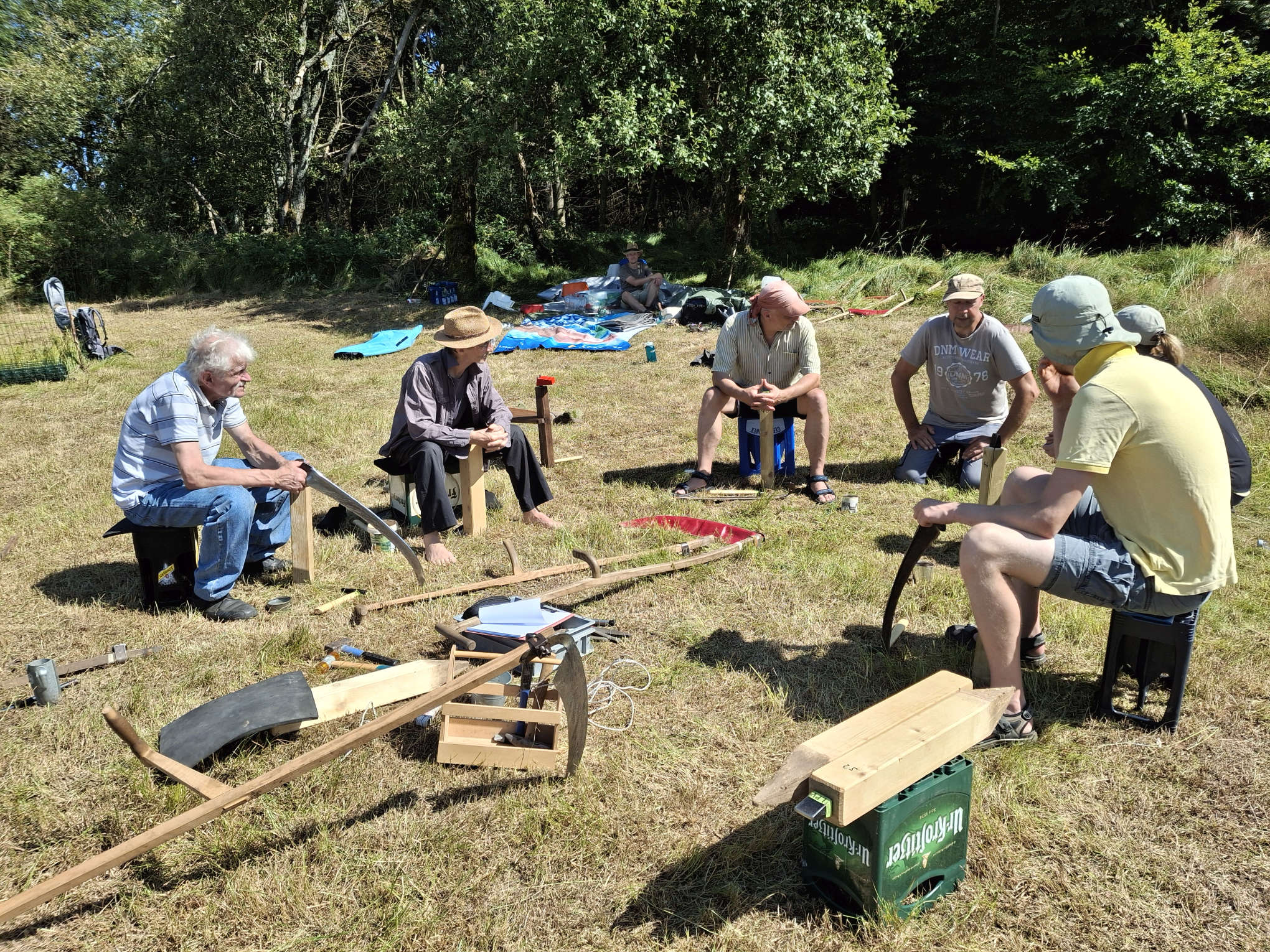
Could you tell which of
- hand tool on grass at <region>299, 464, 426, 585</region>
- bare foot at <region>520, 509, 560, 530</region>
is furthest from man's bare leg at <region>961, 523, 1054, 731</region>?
Result: bare foot at <region>520, 509, 560, 530</region>

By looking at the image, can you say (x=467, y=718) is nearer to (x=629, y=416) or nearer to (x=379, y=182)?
(x=629, y=416)

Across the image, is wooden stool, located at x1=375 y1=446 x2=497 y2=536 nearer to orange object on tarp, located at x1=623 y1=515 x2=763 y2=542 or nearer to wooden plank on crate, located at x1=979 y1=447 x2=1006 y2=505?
orange object on tarp, located at x1=623 y1=515 x2=763 y2=542

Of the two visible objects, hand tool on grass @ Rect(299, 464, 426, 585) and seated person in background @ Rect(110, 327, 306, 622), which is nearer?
seated person in background @ Rect(110, 327, 306, 622)

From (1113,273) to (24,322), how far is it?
1786 centimetres

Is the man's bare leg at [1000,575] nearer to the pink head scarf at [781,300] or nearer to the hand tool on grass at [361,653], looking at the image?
the hand tool on grass at [361,653]

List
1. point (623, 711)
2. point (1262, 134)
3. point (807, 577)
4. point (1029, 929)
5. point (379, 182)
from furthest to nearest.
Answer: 1. point (379, 182)
2. point (1262, 134)
3. point (807, 577)
4. point (623, 711)
5. point (1029, 929)

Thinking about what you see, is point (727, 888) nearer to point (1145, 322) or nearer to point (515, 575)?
point (515, 575)

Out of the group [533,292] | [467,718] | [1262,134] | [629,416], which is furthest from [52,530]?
[1262,134]

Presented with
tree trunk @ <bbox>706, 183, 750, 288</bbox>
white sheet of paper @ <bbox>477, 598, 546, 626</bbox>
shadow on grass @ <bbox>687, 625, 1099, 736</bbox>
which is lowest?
shadow on grass @ <bbox>687, 625, 1099, 736</bbox>

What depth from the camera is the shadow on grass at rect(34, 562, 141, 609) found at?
475cm

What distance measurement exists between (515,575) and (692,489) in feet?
6.17

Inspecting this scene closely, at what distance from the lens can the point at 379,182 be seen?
2312cm

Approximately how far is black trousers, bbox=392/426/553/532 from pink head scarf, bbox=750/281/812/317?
6.32 feet

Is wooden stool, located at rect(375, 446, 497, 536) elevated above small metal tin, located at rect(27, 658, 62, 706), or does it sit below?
above
